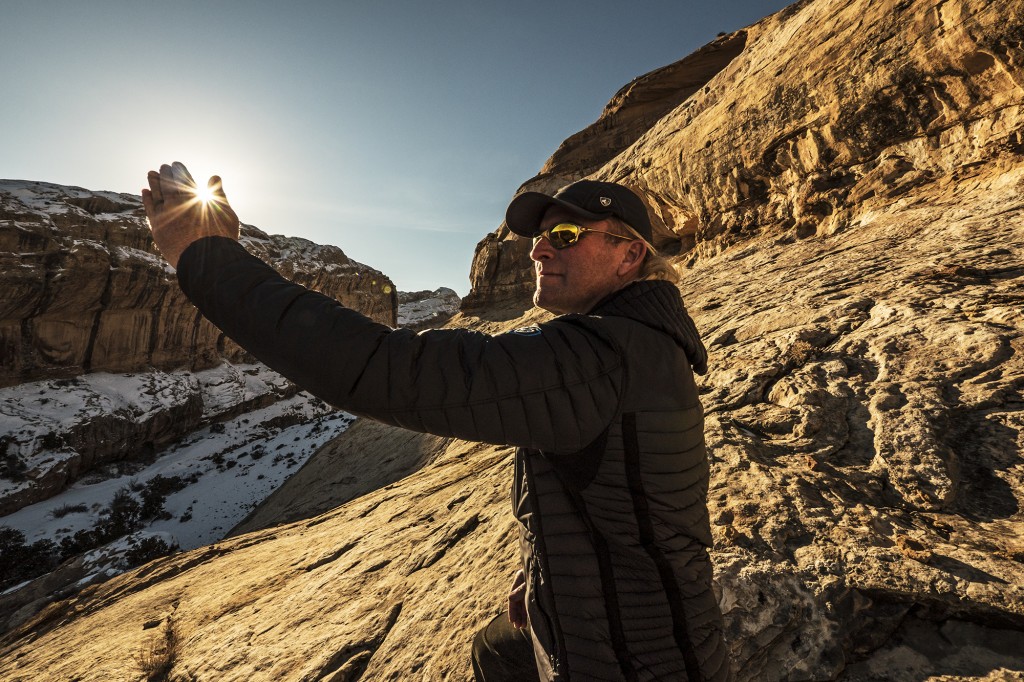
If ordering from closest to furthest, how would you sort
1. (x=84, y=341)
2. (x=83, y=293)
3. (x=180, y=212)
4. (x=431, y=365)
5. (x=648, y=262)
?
(x=431, y=365) → (x=180, y=212) → (x=648, y=262) → (x=83, y=293) → (x=84, y=341)

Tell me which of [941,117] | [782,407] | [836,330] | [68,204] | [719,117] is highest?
[68,204]

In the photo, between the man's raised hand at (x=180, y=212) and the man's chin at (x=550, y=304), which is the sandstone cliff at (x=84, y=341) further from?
the man's chin at (x=550, y=304)

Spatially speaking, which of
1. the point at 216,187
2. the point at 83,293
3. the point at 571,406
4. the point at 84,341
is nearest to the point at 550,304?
the point at 571,406

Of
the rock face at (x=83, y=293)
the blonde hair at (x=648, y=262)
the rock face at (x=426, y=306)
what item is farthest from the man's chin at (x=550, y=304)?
the rock face at (x=426, y=306)

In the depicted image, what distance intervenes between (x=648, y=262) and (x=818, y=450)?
2.35 metres

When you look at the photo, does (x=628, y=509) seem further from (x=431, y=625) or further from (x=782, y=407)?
(x=782, y=407)

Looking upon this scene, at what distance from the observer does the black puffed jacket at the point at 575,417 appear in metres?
1.13

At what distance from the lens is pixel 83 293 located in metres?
40.2

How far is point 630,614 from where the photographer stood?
1361 millimetres

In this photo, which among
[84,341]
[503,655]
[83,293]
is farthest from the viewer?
[84,341]

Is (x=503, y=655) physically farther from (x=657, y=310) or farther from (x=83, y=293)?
(x=83, y=293)

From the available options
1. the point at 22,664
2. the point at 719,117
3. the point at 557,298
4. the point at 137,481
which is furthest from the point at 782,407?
the point at 137,481

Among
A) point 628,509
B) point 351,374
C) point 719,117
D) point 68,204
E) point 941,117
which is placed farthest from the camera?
point 68,204

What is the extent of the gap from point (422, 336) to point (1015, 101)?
846 cm
